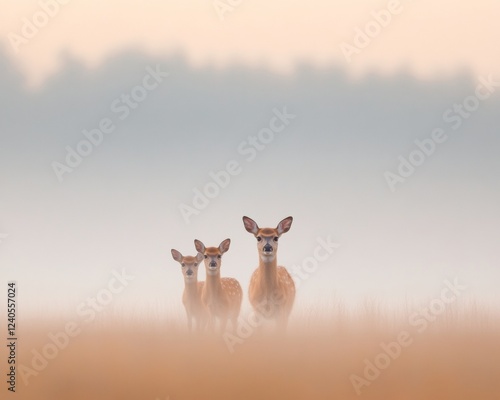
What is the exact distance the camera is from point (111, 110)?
212 inches

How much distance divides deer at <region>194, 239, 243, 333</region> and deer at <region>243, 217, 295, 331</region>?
0.14 m

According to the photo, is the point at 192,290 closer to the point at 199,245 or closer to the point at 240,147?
the point at 199,245

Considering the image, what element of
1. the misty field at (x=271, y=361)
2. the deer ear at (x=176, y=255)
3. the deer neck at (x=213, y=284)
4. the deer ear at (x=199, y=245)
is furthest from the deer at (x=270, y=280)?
the deer ear at (x=176, y=255)

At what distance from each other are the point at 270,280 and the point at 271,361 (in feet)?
1.61

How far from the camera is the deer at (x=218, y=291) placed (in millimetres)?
5301

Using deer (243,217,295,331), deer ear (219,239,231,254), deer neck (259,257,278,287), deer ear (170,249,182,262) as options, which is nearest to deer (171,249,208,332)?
deer ear (170,249,182,262)

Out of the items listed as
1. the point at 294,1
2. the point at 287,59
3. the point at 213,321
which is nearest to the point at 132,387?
the point at 213,321

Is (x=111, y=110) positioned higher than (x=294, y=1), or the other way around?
(x=294, y=1)

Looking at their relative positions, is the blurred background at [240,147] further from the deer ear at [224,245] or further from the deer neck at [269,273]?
the deer neck at [269,273]

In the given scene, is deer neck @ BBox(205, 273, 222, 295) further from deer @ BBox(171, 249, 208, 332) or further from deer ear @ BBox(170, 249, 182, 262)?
deer ear @ BBox(170, 249, 182, 262)

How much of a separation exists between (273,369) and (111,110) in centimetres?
193

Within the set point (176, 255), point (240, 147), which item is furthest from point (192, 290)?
point (240, 147)

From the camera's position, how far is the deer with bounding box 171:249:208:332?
5.33m

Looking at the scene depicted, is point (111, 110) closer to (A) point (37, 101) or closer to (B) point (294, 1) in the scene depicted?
(A) point (37, 101)
